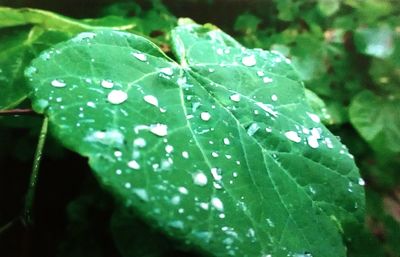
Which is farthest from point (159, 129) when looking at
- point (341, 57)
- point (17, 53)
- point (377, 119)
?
point (341, 57)

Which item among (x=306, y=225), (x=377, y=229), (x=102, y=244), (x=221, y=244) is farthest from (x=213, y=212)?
(x=377, y=229)

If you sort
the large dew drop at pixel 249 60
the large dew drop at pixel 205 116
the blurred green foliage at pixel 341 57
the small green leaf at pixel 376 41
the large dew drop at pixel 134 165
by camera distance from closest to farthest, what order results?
the large dew drop at pixel 134 165 → the large dew drop at pixel 205 116 → the large dew drop at pixel 249 60 → the blurred green foliage at pixel 341 57 → the small green leaf at pixel 376 41

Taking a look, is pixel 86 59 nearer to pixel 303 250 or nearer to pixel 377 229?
pixel 303 250

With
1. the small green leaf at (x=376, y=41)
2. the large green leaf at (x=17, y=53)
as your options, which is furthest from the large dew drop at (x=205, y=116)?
the small green leaf at (x=376, y=41)

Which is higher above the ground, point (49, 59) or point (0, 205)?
point (49, 59)

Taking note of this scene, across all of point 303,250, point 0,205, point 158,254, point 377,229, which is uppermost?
point 303,250

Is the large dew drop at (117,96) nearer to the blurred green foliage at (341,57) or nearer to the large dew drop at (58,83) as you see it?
the large dew drop at (58,83)

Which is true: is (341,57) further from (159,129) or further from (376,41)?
(159,129)
